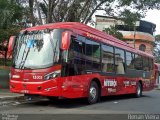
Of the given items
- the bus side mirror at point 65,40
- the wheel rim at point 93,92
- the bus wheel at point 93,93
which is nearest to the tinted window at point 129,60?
the bus wheel at point 93,93

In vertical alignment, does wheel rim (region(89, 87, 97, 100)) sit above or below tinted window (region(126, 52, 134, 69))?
below

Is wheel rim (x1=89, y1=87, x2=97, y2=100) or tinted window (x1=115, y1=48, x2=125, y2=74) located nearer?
wheel rim (x1=89, y1=87, x2=97, y2=100)

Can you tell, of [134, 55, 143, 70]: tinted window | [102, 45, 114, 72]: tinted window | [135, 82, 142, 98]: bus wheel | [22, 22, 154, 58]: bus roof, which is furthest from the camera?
[135, 82, 142, 98]: bus wheel

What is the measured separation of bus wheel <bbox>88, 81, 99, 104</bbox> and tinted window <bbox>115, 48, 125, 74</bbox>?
270 cm

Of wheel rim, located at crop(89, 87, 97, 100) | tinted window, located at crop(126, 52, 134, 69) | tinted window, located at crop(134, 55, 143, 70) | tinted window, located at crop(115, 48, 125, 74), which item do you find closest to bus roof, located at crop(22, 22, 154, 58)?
tinted window, located at crop(115, 48, 125, 74)

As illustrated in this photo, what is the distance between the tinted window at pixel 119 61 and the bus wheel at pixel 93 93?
8.87ft

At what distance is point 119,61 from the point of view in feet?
62.3

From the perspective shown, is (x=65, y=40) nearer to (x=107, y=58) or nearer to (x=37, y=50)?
(x=37, y=50)

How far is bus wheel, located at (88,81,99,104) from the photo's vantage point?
15.5 m

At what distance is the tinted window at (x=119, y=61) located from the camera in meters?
18.6

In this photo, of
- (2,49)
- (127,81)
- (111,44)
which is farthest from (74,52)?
(2,49)

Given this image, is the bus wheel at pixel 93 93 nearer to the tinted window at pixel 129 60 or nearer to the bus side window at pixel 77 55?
the bus side window at pixel 77 55

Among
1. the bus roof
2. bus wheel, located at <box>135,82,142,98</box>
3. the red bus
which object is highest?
the bus roof

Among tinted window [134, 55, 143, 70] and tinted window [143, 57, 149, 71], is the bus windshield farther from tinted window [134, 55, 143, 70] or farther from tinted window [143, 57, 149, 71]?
tinted window [143, 57, 149, 71]
